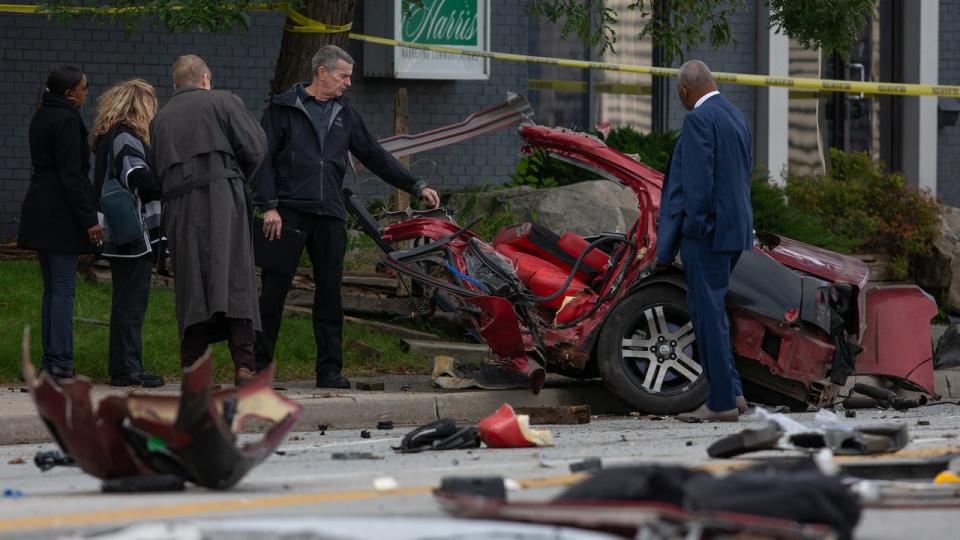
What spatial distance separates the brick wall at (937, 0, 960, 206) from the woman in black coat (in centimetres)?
1190

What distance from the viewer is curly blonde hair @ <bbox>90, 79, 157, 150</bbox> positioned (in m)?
10.1

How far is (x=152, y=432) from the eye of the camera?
5906 millimetres

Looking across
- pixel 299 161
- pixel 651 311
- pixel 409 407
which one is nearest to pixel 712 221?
pixel 651 311

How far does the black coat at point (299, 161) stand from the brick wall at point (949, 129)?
35.4ft

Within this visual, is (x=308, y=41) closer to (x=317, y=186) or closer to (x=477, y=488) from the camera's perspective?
(x=317, y=186)

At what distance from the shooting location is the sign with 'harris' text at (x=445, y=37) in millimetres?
15984

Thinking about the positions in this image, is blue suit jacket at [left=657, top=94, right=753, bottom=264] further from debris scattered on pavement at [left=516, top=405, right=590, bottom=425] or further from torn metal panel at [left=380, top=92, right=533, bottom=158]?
torn metal panel at [left=380, top=92, right=533, bottom=158]

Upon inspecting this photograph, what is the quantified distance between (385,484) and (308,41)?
638cm

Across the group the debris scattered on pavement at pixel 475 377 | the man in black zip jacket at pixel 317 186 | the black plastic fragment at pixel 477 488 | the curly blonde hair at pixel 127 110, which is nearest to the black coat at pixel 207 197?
the man in black zip jacket at pixel 317 186

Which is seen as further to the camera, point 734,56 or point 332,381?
point 734,56

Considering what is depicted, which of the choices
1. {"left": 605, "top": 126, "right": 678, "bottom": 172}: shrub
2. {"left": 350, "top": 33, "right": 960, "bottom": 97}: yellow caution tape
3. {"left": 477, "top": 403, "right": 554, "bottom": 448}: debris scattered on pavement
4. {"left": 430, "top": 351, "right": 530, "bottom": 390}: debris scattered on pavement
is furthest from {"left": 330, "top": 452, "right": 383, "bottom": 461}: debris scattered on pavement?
→ {"left": 605, "top": 126, "right": 678, "bottom": 172}: shrub

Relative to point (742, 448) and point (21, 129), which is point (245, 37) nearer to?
point (21, 129)

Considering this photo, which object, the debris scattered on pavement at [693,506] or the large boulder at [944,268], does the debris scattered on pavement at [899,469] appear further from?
the large boulder at [944,268]

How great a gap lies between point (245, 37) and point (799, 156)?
20.4ft
